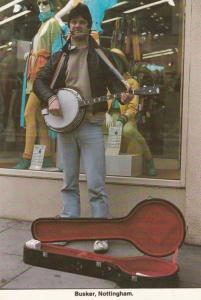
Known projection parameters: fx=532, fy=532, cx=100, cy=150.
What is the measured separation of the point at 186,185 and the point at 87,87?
3.84 ft

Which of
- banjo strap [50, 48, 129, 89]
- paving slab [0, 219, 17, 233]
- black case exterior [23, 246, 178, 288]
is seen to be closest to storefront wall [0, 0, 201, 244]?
paving slab [0, 219, 17, 233]

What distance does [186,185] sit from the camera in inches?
175

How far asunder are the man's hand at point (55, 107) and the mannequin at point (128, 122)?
0.87 metres

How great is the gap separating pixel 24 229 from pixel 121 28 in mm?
2056

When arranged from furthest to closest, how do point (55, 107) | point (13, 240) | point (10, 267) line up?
point (13, 240) → point (55, 107) → point (10, 267)

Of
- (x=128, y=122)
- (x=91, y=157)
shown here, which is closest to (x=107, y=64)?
(x=91, y=157)

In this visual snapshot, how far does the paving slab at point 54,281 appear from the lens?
357cm

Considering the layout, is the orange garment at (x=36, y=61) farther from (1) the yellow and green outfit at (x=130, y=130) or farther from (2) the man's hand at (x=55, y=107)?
(2) the man's hand at (x=55, y=107)

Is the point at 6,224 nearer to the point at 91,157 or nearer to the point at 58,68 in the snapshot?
the point at 91,157

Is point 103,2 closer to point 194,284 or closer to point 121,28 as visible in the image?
point 121,28

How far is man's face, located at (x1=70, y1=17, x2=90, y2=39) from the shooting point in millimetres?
4176

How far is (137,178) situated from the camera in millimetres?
4723

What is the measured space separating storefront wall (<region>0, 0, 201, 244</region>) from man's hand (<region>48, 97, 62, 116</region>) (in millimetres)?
950

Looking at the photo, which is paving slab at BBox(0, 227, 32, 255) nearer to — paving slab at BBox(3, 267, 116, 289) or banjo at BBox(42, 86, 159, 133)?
paving slab at BBox(3, 267, 116, 289)
